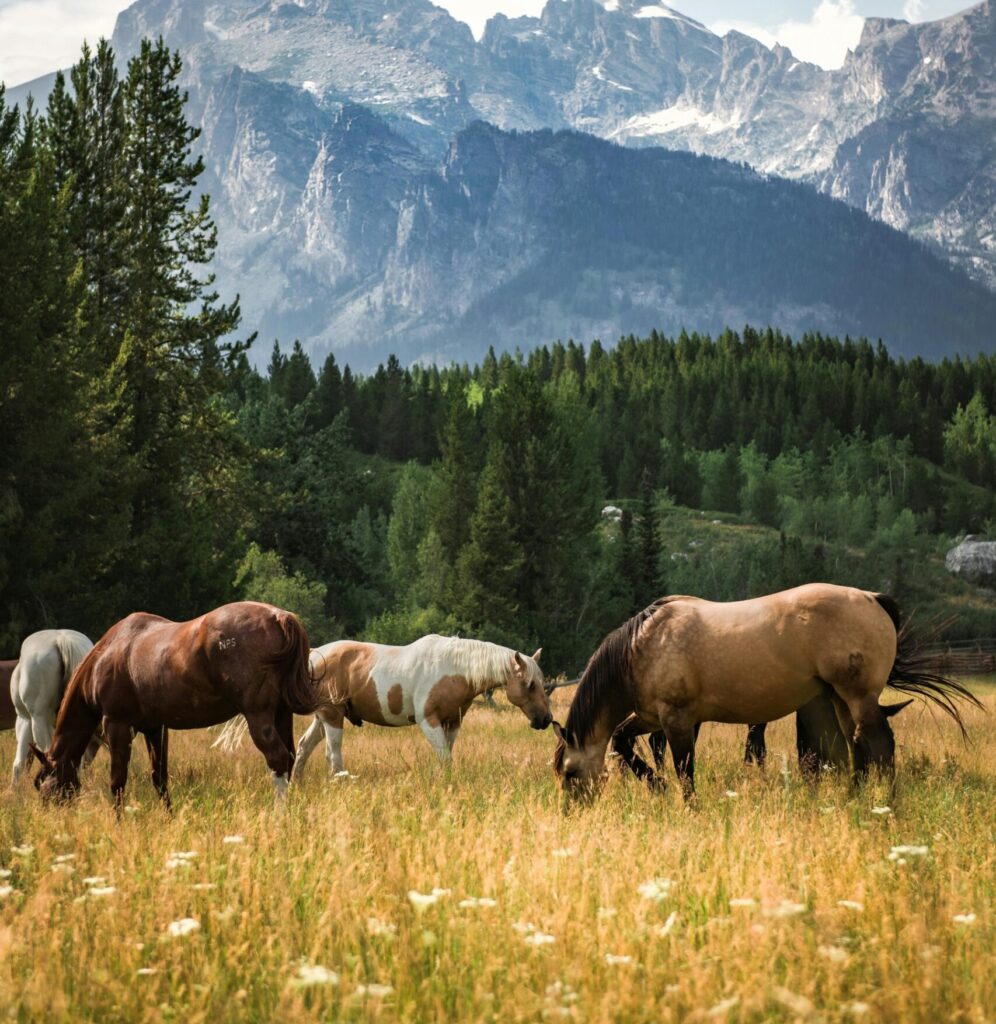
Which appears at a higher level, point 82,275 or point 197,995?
point 82,275

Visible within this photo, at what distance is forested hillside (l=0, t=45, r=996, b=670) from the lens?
2269cm

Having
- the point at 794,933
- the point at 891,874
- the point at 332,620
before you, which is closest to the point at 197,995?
the point at 794,933

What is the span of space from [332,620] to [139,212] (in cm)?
1877

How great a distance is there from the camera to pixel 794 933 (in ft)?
14.8

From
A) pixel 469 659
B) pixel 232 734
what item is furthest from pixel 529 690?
pixel 232 734

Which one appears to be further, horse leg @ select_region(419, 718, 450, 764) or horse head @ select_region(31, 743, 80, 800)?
horse leg @ select_region(419, 718, 450, 764)

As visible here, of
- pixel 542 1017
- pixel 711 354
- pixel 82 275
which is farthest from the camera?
pixel 711 354

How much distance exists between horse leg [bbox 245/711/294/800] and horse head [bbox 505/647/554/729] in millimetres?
3884

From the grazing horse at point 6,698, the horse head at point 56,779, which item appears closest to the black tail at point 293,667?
the horse head at point 56,779

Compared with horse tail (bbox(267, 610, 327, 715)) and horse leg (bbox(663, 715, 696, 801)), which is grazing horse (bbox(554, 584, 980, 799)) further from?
horse tail (bbox(267, 610, 327, 715))

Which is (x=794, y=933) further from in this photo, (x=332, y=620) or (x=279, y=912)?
(x=332, y=620)

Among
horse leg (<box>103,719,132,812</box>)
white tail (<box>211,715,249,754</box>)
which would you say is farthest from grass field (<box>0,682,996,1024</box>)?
white tail (<box>211,715,249,754</box>)

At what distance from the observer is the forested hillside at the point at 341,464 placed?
74.4 ft

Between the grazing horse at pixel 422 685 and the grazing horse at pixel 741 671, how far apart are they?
7.63ft
